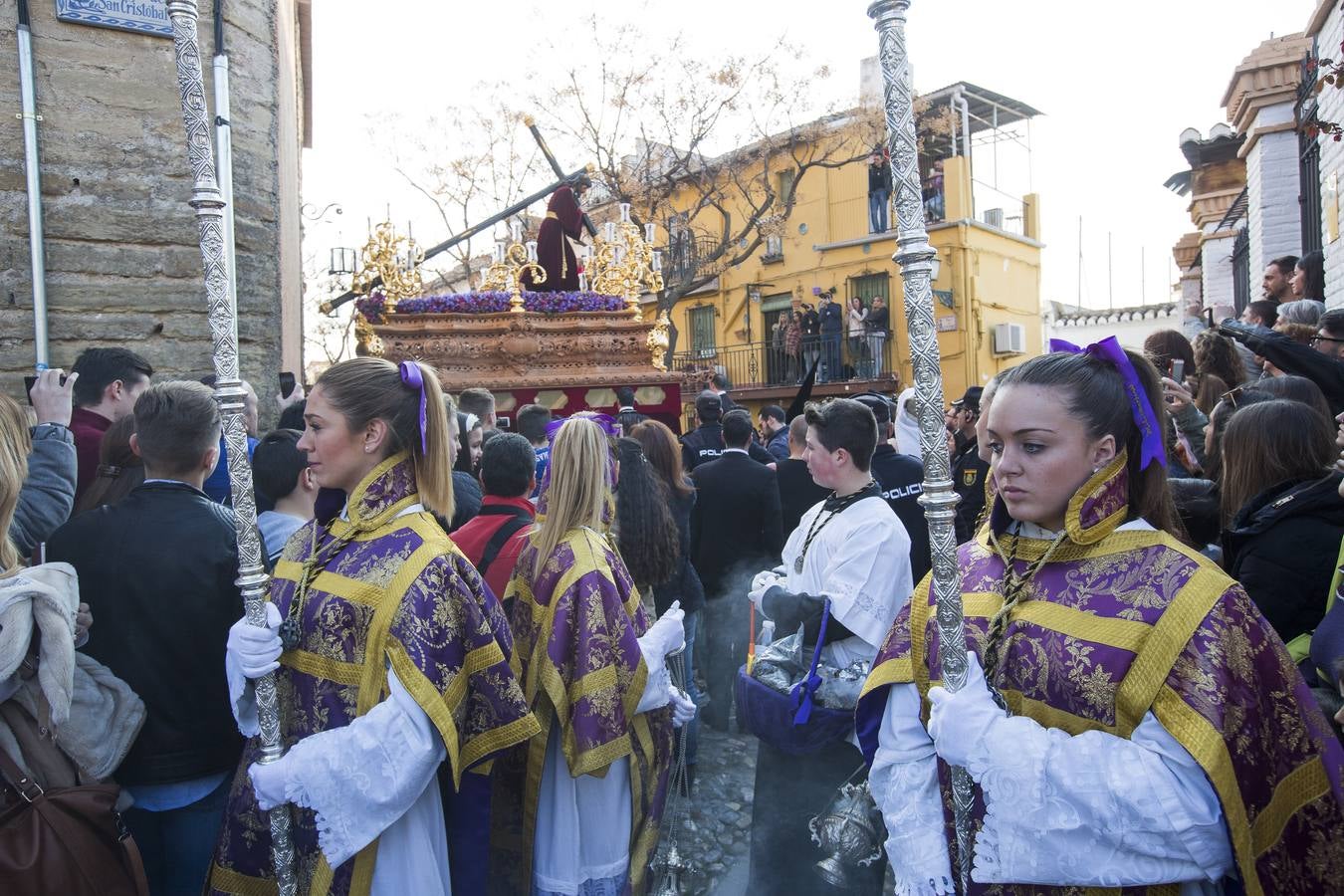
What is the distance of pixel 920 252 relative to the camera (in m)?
1.67

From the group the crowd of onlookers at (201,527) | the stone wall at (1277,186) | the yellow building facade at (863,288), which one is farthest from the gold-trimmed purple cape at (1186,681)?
the yellow building facade at (863,288)

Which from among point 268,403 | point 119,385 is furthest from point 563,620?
point 268,403

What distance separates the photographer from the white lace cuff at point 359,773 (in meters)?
2.08

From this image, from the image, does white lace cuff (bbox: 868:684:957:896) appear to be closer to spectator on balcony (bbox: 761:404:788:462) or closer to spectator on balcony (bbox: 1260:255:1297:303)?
spectator on balcony (bbox: 761:404:788:462)

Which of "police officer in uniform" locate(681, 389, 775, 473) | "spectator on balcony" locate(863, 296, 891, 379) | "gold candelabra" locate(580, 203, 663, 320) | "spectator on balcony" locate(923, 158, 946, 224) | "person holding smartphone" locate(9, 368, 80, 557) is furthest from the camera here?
A: "spectator on balcony" locate(923, 158, 946, 224)

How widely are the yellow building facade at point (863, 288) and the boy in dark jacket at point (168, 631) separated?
2080cm

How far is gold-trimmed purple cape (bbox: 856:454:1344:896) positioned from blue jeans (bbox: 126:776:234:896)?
2.02 meters

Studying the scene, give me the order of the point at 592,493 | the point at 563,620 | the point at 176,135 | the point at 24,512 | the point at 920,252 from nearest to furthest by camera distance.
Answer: the point at 920,252 → the point at 24,512 → the point at 563,620 → the point at 592,493 → the point at 176,135

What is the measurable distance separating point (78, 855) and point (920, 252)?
2.27 m

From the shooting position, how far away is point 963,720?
1.72 m

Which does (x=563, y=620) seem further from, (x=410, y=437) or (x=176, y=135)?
(x=176, y=135)

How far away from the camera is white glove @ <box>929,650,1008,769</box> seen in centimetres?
171

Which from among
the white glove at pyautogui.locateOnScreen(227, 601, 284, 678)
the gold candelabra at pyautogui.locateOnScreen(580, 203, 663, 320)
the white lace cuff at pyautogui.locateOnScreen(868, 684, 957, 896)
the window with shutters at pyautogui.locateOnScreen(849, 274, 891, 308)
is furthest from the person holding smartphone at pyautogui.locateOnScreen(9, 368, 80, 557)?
the window with shutters at pyautogui.locateOnScreen(849, 274, 891, 308)

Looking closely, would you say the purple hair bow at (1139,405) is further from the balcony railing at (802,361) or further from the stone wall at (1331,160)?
the balcony railing at (802,361)
